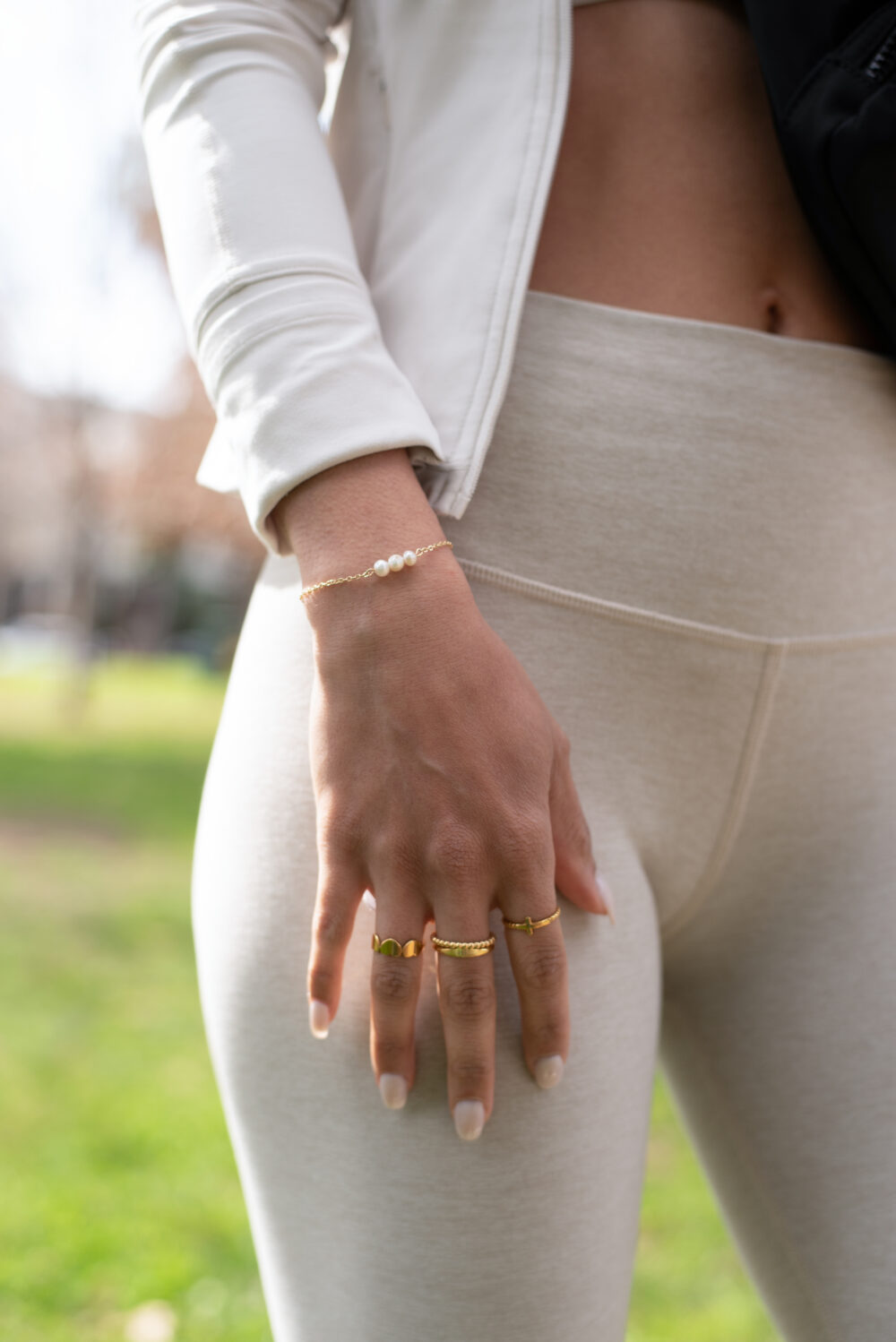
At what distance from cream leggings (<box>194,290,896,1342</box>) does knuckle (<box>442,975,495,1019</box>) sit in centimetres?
5

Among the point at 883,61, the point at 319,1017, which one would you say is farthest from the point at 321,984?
the point at 883,61

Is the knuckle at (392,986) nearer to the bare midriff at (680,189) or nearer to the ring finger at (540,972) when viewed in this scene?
the ring finger at (540,972)

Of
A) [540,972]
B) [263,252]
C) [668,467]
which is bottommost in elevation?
[540,972]

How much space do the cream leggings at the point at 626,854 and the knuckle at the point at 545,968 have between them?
5cm

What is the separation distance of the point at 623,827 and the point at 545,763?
6.6 inches

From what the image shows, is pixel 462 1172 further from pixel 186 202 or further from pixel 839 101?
pixel 839 101

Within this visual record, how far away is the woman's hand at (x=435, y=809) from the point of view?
0.73m

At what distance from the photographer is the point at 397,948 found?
29.4 inches

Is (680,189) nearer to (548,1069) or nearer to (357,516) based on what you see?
(357,516)

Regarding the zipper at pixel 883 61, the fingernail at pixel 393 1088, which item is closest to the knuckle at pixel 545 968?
the fingernail at pixel 393 1088

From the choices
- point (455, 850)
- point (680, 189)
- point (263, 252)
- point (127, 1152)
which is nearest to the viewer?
point (455, 850)

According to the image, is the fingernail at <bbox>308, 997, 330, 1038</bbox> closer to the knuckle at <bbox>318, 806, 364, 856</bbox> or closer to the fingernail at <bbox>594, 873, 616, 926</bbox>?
the knuckle at <bbox>318, 806, 364, 856</bbox>

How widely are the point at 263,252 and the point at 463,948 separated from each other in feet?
1.76

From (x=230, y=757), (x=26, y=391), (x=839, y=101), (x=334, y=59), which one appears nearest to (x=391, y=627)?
(x=230, y=757)
